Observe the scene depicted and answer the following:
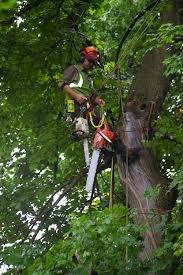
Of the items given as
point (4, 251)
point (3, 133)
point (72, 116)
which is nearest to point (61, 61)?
point (72, 116)

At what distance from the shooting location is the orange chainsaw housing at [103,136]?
4828 mm

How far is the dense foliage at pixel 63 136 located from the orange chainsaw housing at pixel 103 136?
0.50 metres

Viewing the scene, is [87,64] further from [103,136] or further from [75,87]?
Result: [103,136]

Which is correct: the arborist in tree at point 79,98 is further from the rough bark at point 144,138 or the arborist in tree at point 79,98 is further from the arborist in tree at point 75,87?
the rough bark at point 144,138

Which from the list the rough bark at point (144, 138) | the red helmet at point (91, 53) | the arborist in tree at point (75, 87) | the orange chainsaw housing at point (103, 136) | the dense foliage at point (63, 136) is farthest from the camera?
the red helmet at point (91, 53)

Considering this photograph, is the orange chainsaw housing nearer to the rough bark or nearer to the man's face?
the rough bark

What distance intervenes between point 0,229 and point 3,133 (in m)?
1.61

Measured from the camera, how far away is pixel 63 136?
6.50 metres

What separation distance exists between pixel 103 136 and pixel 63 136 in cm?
176

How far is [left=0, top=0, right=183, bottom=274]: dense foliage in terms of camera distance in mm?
3344

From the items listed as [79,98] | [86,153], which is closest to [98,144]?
[86,153]

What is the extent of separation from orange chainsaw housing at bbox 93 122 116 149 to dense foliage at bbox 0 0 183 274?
50cm

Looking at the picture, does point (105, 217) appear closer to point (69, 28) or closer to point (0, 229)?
point (69, 28)

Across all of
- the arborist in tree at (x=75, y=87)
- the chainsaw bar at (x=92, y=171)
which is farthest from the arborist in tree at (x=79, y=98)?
the chainsaw bar at (x=92, y=171)
